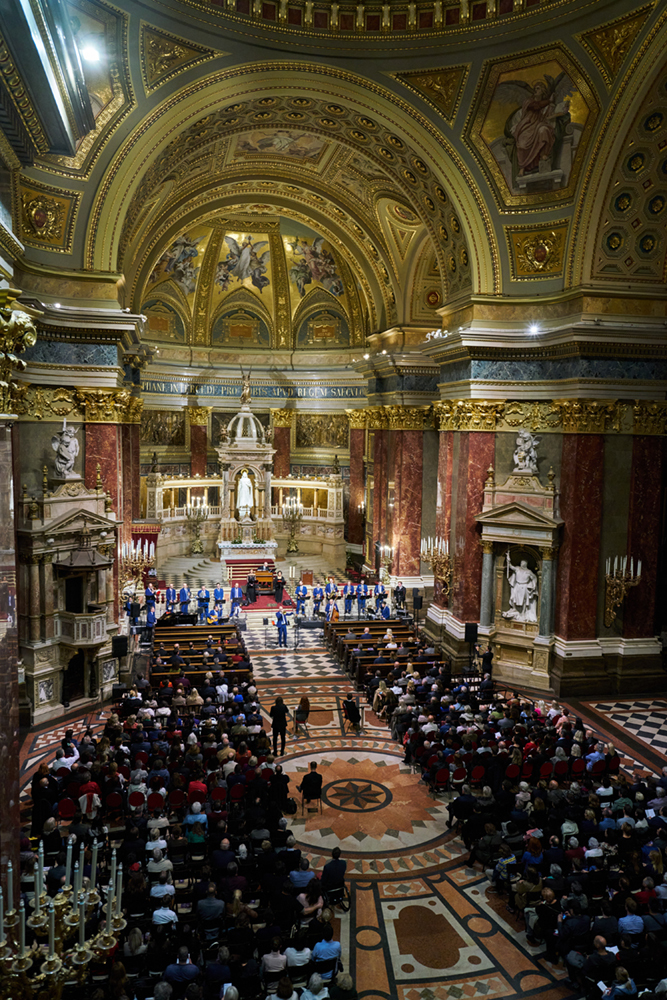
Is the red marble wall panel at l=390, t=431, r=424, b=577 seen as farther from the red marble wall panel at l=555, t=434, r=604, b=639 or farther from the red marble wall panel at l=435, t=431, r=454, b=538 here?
the red marble wall panel at l=555, t=434, r=604, b=639

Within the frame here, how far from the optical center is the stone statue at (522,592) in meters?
18.8

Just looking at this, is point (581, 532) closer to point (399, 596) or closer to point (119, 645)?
point (399, 596)

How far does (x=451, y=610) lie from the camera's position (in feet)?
67.1

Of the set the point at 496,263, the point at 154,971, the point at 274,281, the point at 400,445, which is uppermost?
the point at 274,281

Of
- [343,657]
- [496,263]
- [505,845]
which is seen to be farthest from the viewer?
[343,657]

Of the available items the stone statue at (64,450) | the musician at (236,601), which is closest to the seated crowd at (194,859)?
the stone statue at (64,450)

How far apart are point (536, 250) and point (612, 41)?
4.77 metres

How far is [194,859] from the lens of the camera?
9.93 m

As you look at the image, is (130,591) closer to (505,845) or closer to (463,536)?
(463,536)

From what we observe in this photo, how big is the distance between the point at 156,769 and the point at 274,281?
31.1 m

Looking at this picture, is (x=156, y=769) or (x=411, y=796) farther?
(x=411, y=796)

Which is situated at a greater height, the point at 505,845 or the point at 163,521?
the point at 163,521

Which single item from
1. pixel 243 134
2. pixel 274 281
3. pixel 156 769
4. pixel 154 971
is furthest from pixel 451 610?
pixel 274 281

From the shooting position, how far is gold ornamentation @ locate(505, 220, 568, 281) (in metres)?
18.1
